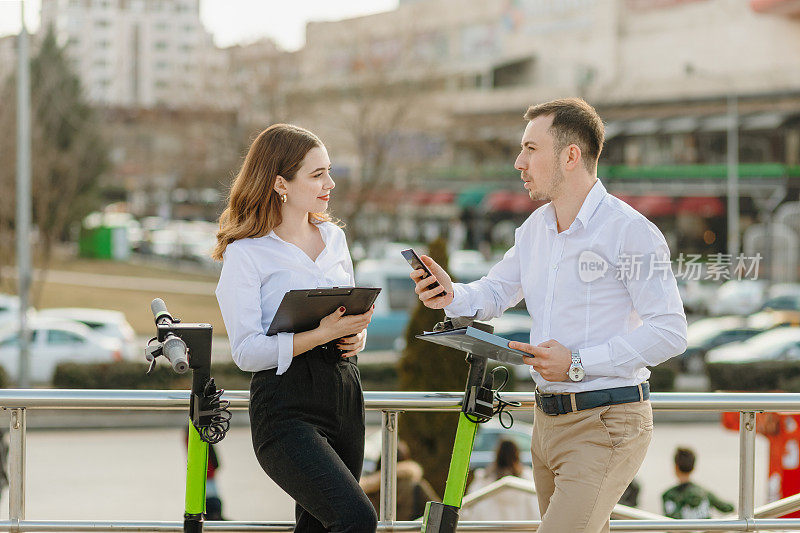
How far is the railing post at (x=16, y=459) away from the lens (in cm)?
354

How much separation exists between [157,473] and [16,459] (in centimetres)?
1147

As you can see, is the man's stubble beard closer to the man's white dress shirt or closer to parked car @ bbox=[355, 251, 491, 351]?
the man's white dress shirt

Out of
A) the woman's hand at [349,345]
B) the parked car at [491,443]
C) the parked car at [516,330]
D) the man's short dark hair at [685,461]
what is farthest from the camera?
the parked car at [516,330]

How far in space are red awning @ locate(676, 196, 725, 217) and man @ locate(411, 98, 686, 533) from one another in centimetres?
3656

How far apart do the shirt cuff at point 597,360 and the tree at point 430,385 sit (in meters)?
6.16

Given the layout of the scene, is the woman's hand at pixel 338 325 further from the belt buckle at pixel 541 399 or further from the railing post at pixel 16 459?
the railing post at pixel 16 459

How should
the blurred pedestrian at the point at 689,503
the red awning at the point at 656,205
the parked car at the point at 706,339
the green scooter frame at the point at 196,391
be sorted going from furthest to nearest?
the red awning at the point at 656,205, the parked car at the point at 706,339, the blurred pedestrian at the point at 689,503, the green scooter frame at the point at 196,391

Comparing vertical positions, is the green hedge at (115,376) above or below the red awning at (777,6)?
below

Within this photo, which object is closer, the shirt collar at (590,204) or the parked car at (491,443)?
the shirt collar at (590,204)

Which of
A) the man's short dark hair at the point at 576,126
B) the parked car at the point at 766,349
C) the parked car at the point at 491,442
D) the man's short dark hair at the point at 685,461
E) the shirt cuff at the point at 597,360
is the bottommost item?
the parked car at the point at 491,442

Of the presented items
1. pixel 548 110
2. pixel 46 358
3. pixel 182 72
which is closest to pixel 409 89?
pixel 182 72

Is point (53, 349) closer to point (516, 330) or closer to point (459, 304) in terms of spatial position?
point (516, 330)

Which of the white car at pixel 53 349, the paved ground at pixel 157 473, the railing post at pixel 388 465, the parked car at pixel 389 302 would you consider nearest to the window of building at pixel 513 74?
the parked car at pixel 389 302

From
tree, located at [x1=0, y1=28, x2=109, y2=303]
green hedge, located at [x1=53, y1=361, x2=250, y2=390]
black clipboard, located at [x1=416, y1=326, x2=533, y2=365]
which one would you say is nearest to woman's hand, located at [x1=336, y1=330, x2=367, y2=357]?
black clipboard, located at [x1=416, y1=326, x2=533, y2=365]
